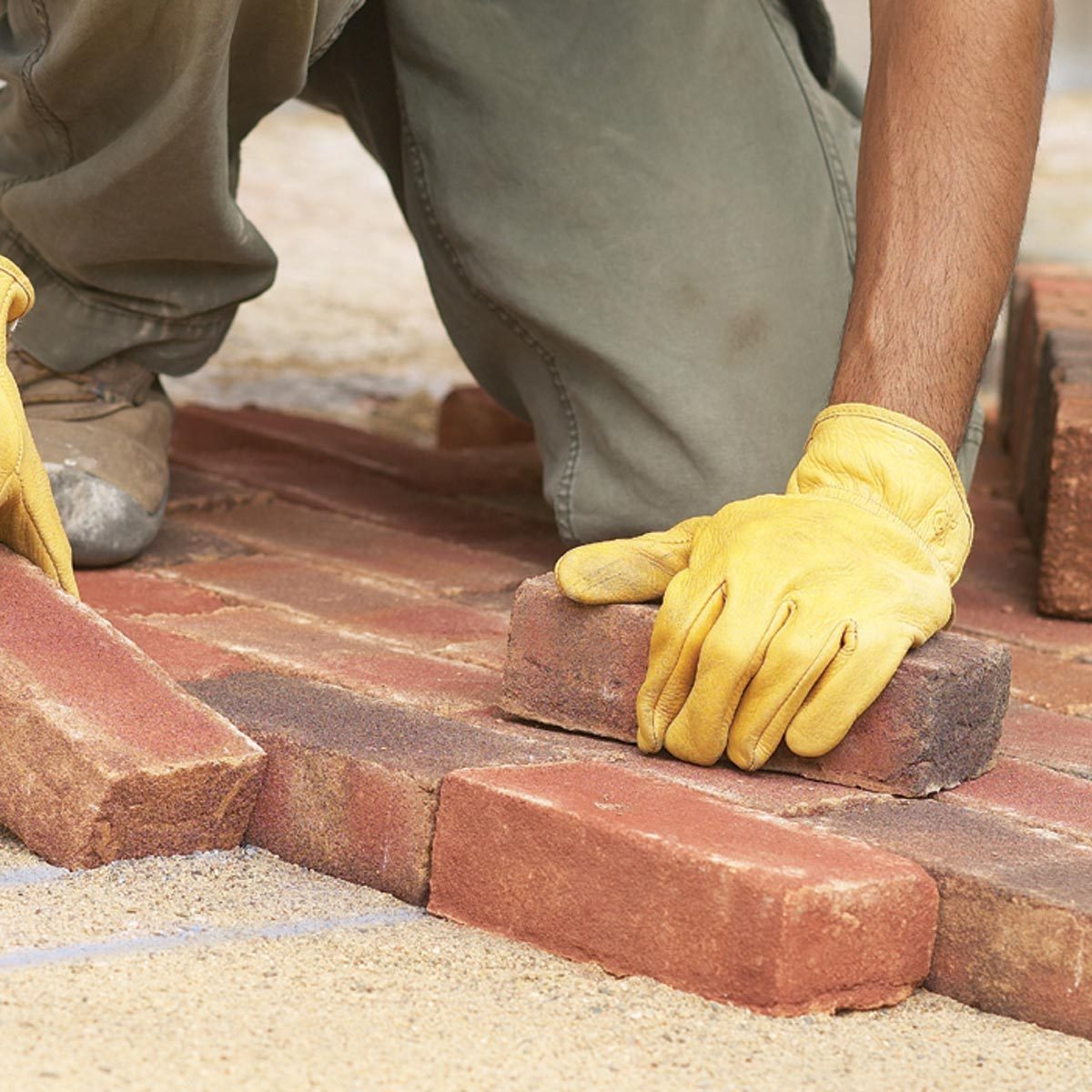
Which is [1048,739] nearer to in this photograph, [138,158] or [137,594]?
[137,594]

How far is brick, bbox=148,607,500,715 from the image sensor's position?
6.45ft

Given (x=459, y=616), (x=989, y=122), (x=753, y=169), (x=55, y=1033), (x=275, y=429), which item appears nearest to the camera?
(x=55, y=1033)

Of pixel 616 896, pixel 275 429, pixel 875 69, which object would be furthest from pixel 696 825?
pixel 275 429

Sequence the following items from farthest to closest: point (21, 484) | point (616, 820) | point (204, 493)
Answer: point (204, 493), point (21, 484), point (616, 820)

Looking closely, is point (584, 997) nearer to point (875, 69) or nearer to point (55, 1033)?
point (55, 1033)

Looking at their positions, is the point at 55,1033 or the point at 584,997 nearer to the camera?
the point at 55,1033

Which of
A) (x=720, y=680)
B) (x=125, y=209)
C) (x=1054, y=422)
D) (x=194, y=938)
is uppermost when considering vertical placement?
(x=125, y=209)

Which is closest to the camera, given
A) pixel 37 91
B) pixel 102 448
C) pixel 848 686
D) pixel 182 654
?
pixel 848 686

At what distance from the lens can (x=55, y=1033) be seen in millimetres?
1304

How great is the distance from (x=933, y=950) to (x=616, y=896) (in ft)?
0.95

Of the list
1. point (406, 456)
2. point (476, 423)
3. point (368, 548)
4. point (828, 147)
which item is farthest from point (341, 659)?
point (476, 423)

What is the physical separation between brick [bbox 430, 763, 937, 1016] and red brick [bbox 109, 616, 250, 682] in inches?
18.7

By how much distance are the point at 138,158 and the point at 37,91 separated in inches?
7.7

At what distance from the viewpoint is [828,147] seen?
117 inches
